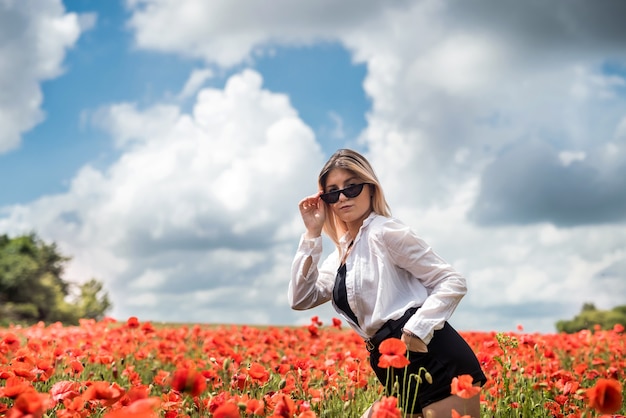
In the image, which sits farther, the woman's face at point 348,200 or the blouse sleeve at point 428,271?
the woman's face at point 348,200

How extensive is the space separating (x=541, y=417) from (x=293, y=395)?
1.70 meters

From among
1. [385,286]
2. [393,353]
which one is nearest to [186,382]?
[393,353]

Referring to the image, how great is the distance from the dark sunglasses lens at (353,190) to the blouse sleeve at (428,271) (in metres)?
0.33

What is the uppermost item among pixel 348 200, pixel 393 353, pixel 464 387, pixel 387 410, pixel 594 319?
pixel 594 319

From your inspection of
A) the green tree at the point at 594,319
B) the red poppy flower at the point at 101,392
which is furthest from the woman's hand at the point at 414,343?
the green tree at the point at 594,319

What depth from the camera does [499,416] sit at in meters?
4.35

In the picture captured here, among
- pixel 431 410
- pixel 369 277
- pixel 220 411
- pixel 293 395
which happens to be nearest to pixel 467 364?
pixel 431 410

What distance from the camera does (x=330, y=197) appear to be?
388 cm

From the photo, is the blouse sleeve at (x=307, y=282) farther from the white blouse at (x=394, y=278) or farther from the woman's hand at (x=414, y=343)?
the woman's hand at (x=414, y=343)

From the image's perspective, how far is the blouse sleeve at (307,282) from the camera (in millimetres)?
3887

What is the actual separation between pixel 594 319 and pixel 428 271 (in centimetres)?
1746

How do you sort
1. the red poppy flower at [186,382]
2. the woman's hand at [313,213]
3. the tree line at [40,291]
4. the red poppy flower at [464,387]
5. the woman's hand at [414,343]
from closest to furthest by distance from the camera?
the red poppy flower at [186,382]
the red poppy flower at [464,387]
the woman's hand at [414,343]
the woman's hand at [313,213]
the tree line at [40,291]

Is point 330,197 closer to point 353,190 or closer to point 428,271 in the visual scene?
point 353,190

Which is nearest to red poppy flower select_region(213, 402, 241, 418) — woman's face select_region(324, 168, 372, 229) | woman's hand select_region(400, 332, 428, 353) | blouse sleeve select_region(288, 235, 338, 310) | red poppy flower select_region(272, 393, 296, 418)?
red poppy flower select_region(272, 393, 296, 418)
